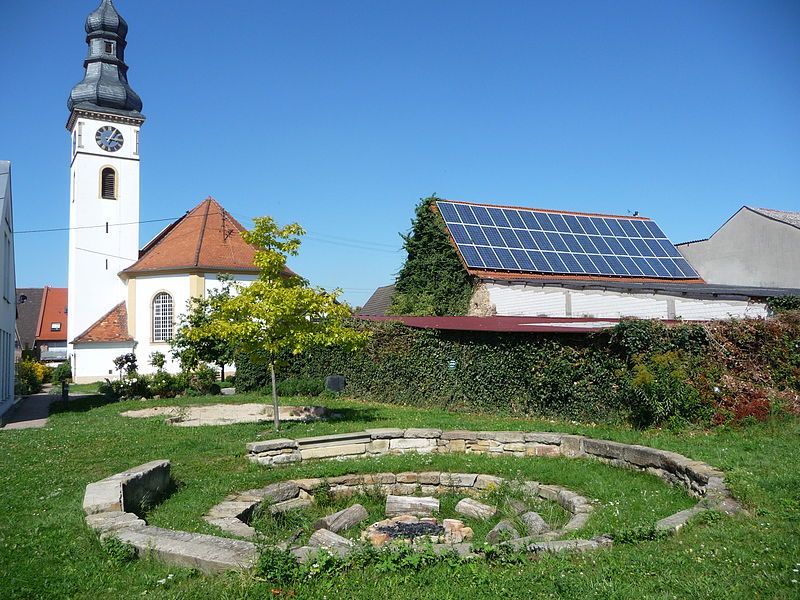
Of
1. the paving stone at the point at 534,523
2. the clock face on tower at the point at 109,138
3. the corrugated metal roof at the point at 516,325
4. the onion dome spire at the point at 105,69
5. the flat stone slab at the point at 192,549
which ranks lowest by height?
the paving stone at the point at 534,523

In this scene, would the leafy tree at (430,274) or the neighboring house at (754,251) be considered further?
the neighboring house at (754,251)

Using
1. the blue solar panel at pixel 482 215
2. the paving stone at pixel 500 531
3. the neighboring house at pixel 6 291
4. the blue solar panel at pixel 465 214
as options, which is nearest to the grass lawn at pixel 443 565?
the paving stone at pixel 500 531

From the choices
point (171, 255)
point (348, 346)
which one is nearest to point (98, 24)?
point (171, 255)

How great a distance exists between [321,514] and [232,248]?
29.6m

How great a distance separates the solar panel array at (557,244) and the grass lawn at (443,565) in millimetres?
14938

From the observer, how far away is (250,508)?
26.7 feet

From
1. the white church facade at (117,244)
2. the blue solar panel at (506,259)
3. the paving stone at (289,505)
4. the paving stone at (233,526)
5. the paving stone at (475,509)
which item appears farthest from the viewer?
the white church facade at (117,244)

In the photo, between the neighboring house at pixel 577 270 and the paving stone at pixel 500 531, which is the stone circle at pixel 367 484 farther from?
the neighboring house at pixel 577 270

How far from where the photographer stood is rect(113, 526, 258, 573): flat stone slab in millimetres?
5180

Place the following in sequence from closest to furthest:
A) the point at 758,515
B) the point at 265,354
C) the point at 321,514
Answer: the point at 758,515, the point at 321,514, the point at 265,354

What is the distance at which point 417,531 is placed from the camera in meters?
7.54

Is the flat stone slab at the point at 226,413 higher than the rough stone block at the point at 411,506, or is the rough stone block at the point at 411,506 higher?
the flat stone slab at the point at 226,413

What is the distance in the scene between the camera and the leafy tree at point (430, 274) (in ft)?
92.0

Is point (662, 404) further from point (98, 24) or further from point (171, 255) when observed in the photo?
point (98, 24)
